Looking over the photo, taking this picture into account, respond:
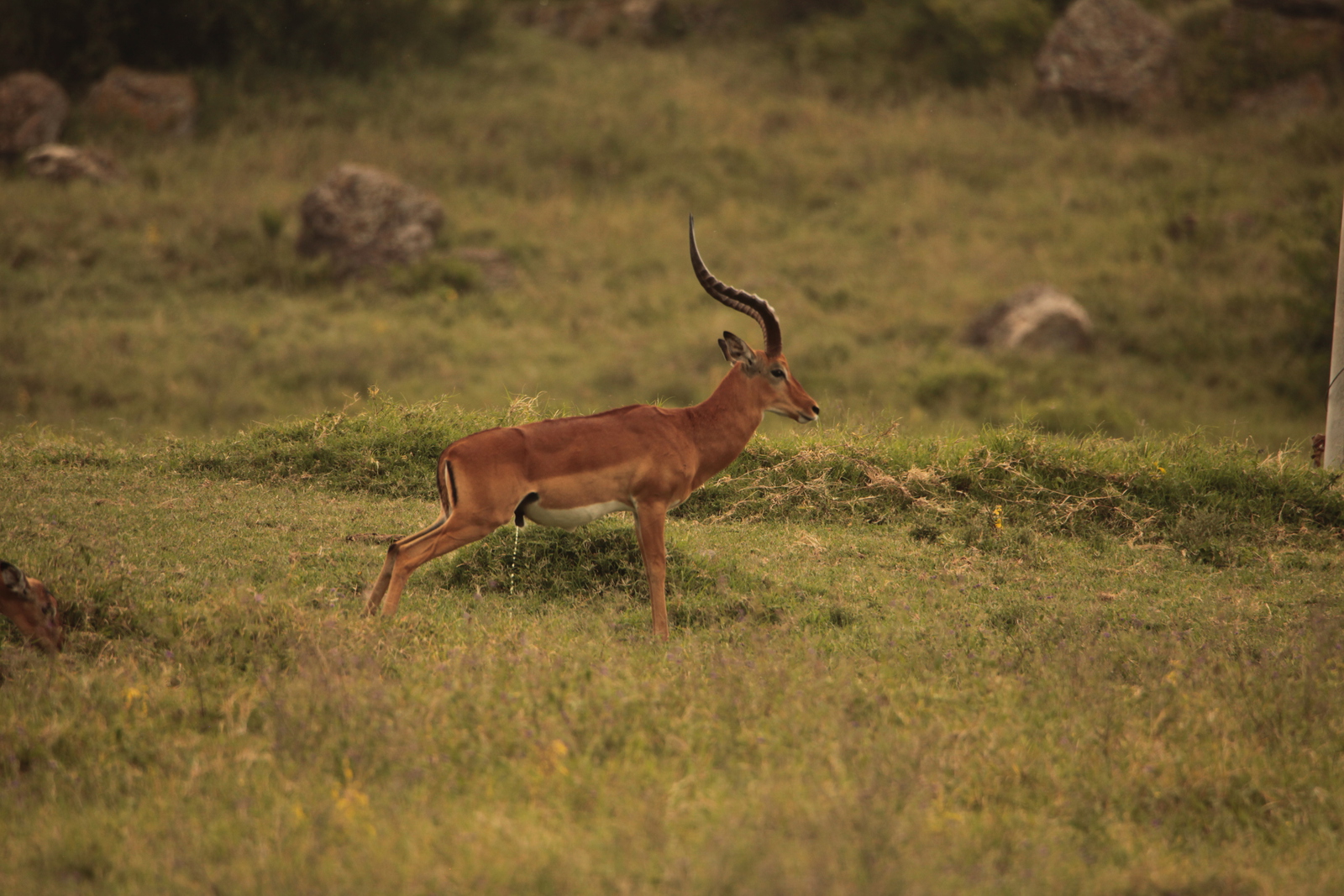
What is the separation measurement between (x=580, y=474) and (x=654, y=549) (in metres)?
0.66

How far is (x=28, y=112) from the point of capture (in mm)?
24266

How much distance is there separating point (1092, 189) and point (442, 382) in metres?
15.1

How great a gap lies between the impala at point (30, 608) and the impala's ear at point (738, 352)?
13.3ft

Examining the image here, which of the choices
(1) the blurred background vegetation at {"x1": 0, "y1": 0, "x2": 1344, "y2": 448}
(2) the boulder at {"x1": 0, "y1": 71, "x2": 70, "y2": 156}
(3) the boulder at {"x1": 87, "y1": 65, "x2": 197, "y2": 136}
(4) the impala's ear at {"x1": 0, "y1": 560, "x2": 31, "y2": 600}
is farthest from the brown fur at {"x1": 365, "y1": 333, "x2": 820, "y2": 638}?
(3) the boulder at {"x1": 87, "y1": 65, "x2": 197, "y2": 136}

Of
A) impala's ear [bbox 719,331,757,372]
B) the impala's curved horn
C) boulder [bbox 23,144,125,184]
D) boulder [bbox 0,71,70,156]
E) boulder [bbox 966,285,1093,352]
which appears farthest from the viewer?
boulder [bbox 0,71,70,156]

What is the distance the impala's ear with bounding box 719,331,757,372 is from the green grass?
1394mm

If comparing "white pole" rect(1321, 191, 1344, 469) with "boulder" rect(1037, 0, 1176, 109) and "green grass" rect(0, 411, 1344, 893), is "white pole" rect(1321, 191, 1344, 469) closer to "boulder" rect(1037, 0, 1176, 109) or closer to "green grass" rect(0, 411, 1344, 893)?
"green grass" rect(0, 411, 1344, 893)

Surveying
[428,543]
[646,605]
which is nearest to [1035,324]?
[646,605]

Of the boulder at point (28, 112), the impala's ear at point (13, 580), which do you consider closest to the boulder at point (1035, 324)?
the impala's ear at point (13, 580)

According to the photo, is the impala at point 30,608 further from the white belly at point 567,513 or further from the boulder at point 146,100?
the boulder at point 146,100

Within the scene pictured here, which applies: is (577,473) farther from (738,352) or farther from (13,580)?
(13,580)

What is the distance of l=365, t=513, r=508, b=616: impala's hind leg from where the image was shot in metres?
6.44

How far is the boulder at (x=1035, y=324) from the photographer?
2128 centimetres

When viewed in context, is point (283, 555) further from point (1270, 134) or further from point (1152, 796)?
point (1270, 134)
